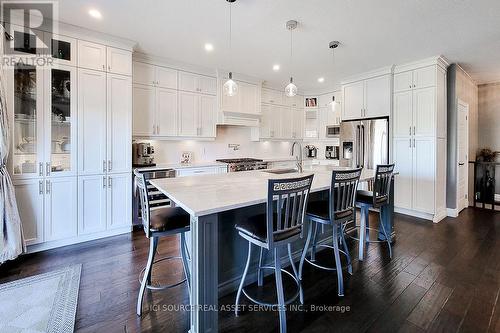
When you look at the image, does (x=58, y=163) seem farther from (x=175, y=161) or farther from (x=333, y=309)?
(x=333, y=309)

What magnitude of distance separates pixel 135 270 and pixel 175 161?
8.36ft

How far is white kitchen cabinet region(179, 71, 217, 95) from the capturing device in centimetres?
447

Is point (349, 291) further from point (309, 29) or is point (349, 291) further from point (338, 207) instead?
point (309, 29)

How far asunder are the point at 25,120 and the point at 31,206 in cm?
103

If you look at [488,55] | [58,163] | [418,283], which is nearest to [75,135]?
[58,163]

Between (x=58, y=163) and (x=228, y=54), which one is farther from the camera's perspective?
(x=228, y=54)

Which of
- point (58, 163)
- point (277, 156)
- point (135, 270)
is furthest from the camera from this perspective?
point (277, 156)

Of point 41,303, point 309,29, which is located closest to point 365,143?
point 309,29

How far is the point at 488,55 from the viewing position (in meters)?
3.83

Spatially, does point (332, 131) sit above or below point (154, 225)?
above

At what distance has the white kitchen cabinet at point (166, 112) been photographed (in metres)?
4.22

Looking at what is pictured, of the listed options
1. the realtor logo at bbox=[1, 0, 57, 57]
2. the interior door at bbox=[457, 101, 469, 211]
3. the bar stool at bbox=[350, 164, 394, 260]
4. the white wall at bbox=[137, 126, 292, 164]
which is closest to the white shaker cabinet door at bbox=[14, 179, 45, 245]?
the realtor logo at bbox=[1, 0, 57, 57]

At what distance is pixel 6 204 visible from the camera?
253cm

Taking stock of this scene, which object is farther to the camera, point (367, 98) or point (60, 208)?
point (367, 98)
